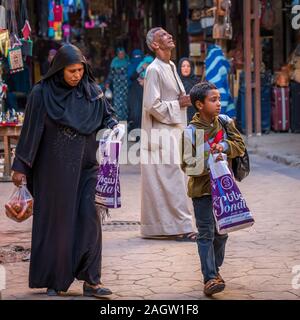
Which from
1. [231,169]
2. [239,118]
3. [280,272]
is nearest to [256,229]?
[280,272]

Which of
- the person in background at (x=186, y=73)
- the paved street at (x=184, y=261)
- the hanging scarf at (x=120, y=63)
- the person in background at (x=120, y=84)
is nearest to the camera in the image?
the paved street at (x=184, y=261)

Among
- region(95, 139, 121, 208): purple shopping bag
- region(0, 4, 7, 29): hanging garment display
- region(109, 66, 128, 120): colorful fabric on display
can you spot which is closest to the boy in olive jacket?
region(95, 139, 121, 208): purple shopping bag

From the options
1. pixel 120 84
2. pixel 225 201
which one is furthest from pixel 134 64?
pixel 225 201

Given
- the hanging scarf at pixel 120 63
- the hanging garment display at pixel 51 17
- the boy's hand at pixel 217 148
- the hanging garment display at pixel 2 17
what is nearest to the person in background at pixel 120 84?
the hanging scarf at pixel 120 63

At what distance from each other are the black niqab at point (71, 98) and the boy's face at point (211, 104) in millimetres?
683

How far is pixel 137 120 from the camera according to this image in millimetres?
19344

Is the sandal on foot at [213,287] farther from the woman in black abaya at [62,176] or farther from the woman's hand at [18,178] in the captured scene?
the woman's hand at [18,178]

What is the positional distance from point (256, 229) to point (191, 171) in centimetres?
266

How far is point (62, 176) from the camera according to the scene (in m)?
5.86

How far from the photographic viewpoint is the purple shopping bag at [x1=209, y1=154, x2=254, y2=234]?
18.6 feet

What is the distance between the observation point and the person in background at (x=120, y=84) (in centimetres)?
1984

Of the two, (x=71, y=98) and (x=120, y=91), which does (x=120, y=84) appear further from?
(x=71, y=98)

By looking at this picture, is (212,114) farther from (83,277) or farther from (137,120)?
(137,120)

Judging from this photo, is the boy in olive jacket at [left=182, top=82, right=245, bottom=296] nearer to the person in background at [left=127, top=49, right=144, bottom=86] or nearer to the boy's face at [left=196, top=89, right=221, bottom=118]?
the boy's face at [left=196, top=89, right=221, bottom=118]
